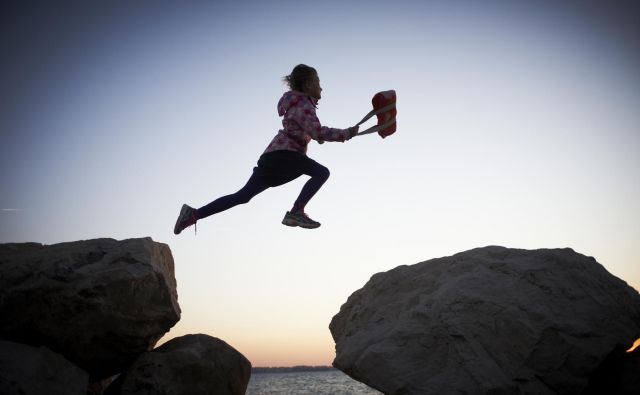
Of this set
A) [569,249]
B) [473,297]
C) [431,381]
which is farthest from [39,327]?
[569,249]

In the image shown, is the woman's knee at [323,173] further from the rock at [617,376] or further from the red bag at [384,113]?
the rock at [617,376]

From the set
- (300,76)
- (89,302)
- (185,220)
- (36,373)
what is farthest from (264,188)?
(36,373)

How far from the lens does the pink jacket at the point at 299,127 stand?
219 inches

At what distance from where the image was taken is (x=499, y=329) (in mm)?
4793

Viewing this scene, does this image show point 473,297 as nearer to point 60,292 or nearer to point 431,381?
point 431,381

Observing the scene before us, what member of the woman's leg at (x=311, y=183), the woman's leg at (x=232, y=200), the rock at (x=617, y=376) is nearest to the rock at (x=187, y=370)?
the woman's leg at (x=232, y=200)

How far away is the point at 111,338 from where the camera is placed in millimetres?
5324

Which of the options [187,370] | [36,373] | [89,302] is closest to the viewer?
[36,373]

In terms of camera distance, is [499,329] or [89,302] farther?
[89,302]

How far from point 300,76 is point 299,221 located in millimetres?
1881

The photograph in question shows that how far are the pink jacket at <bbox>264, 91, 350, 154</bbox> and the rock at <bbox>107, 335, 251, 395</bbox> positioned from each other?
279 cm

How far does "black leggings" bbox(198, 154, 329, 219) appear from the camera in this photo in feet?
19.5

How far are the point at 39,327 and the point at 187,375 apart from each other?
1.78 metres

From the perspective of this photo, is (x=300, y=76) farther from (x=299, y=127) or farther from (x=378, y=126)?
(x=378, y=126)
